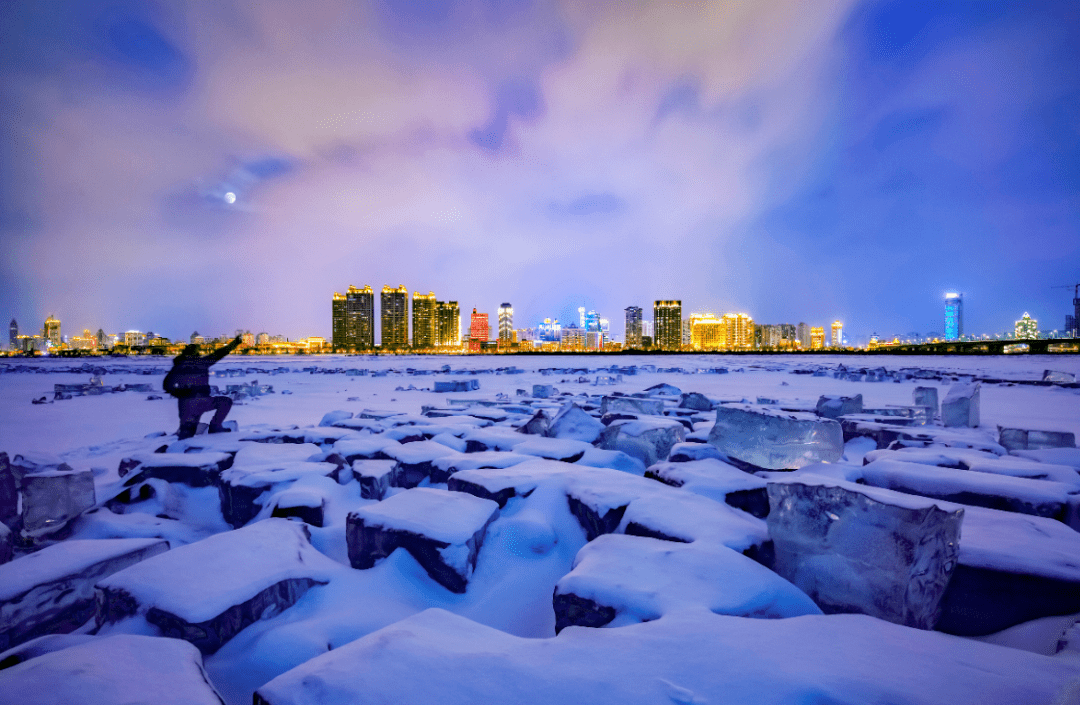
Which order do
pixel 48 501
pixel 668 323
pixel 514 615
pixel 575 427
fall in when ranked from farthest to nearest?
pixel 668 323 → pixel 575 427 → pixel 48 501 → pixel 514 615

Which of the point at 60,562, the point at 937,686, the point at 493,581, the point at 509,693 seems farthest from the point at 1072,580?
the point at 60,562

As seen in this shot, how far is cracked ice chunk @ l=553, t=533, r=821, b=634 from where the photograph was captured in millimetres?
1314

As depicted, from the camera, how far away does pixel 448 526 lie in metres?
1.91

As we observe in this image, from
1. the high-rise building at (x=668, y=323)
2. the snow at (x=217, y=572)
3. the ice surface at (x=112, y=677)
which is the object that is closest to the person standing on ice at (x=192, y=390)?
the snow at (x=217, y=572)

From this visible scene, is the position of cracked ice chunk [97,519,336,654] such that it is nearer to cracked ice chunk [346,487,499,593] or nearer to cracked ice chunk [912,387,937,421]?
cracked ice chunk [346,487,499,593]

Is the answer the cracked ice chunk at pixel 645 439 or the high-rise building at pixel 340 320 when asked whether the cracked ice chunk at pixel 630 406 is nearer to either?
the cracked ice chunk at pixel 645 439

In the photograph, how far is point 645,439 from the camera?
3445mm

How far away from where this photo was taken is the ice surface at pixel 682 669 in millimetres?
891

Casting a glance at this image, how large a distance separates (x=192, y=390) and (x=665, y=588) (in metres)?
4.81

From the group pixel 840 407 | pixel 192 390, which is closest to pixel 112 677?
pixel 192 390

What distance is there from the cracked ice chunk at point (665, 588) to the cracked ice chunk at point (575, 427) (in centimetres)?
220

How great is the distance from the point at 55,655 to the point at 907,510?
2445mm

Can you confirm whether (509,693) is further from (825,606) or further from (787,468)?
(787,468)

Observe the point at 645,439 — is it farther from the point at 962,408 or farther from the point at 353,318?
the point at 353,318
